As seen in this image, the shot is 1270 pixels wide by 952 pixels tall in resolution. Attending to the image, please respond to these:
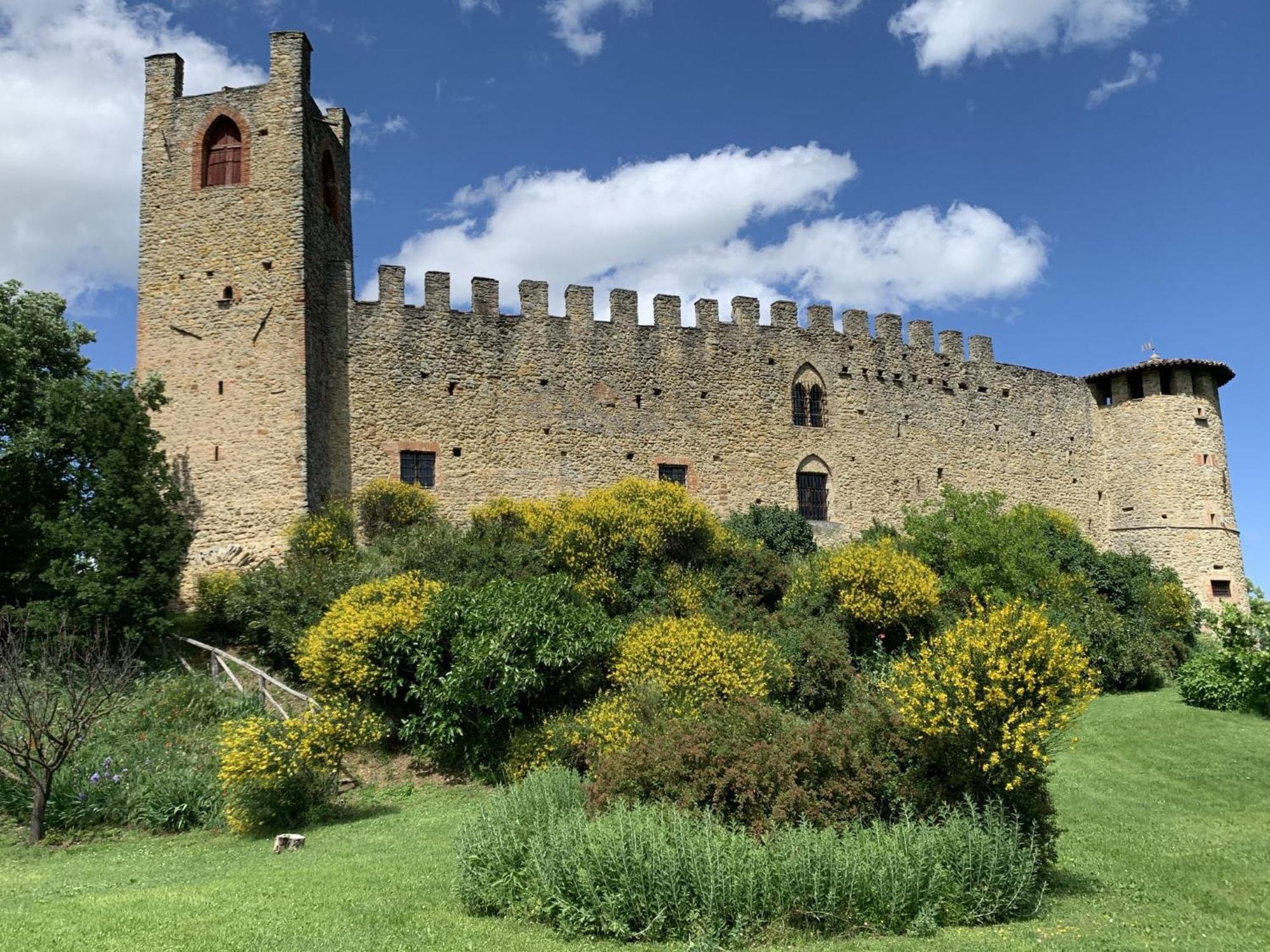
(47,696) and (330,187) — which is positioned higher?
(330,187)

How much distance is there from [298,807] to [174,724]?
130 inches

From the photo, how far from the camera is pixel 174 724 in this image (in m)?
13.9

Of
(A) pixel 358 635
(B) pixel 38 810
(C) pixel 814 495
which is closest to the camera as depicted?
(B) pixel 38 810

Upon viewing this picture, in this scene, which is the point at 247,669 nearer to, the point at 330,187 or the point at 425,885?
the point at 425,885

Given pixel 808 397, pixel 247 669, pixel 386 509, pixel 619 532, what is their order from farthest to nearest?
pixel 808 397 → pixel 386 509 → pixel 619 532 → pixel 247 669

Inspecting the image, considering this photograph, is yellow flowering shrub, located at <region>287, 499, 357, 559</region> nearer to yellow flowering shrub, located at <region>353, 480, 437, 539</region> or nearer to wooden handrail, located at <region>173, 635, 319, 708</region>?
yellow flowering shrub, located at <region>353, 480, 437, 539</region>

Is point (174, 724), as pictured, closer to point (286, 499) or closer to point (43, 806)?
point (43, 806)

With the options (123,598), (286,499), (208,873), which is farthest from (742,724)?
(286,499)

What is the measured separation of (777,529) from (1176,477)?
14210 millimetres

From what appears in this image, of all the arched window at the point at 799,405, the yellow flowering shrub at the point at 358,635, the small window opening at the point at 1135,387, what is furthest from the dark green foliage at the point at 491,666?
the small window opening at the point at 1135,387

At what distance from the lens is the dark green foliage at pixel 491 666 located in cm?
1335

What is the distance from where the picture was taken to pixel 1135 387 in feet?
97.7

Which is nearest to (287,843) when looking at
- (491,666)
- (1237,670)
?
(491,666)

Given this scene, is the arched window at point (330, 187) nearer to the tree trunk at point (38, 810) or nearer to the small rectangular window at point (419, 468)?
the small rectangular window at point (419, 468)
